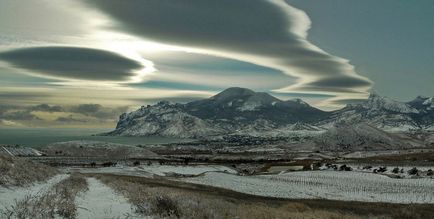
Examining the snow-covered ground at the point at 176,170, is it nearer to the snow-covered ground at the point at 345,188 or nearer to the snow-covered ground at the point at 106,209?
the snow-covered ground at the point at 345,188

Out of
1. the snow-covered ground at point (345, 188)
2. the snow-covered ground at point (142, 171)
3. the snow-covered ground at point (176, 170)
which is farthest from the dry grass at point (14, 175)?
the snow-covered ground at point (176, 170)

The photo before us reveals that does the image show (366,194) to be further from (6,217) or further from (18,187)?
(6,217)

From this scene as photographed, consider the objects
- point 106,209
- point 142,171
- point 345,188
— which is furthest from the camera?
point 142,171

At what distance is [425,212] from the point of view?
34375 millimetres

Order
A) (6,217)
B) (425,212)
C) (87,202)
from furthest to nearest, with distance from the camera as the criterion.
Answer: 1. (425,212)
2. (87,202)
3. (6,217)

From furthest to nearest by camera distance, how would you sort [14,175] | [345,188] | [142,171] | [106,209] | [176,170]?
[176,170], [142,171], [345,188], [14,175], [106,209]

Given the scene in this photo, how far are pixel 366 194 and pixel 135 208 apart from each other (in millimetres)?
38453

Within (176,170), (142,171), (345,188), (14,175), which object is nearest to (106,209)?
(14,175)

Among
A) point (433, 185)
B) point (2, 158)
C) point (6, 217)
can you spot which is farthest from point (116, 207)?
point (433, 185)

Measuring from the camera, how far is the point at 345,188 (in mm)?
61344

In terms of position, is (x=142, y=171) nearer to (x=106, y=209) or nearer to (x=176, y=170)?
(x=176, y=170)

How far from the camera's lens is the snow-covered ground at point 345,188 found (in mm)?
51416

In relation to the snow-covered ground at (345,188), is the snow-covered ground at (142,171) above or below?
below

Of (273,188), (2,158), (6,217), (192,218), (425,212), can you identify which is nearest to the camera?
(6,217)
